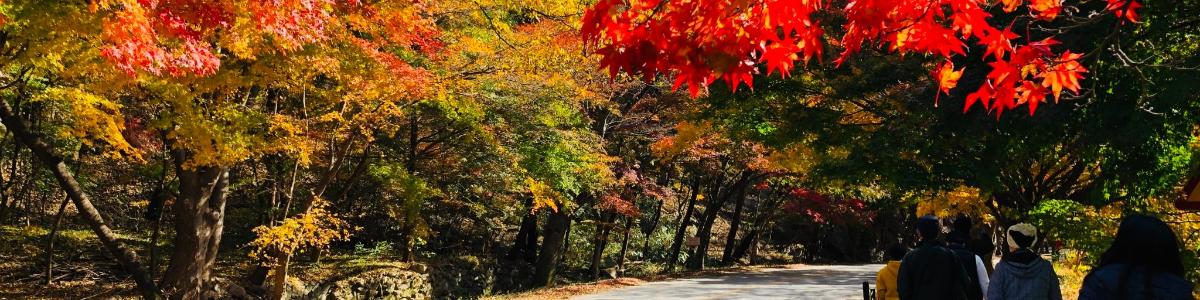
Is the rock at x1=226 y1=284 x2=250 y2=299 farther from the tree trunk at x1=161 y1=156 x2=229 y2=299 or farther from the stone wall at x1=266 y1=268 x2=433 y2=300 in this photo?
the tree trunk at x1=161 y1=156 x2=229 y2=299

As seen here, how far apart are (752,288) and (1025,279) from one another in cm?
1309

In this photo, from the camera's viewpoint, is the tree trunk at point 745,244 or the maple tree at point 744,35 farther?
the tree trunk at point 745,244

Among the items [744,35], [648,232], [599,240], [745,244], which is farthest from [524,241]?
[744,35]

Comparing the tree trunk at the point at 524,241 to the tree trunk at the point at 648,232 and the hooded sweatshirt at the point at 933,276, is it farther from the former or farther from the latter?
the hooded sweatshirt at the point at 933,276

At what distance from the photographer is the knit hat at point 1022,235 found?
14.1ft

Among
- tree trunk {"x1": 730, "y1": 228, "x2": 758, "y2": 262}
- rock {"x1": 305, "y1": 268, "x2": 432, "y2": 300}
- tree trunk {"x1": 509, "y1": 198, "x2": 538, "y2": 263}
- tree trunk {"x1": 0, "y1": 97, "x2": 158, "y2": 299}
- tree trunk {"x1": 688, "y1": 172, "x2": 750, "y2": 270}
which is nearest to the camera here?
tree trunk {"x1": 0, "y1": 97, "x2": 158, "y2": 299}

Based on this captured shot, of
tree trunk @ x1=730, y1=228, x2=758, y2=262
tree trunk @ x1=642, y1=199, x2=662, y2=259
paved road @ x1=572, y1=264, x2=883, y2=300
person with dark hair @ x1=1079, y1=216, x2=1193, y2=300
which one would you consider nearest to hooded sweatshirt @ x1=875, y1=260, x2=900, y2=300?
person with dark hair @ x1=1079, y1=216, x2=1193, y2=300

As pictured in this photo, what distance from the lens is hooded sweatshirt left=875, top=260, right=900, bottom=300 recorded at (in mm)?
5359

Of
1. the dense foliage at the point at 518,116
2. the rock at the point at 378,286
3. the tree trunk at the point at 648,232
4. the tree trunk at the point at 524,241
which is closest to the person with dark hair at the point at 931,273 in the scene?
the dense foliage at the point at 518,116

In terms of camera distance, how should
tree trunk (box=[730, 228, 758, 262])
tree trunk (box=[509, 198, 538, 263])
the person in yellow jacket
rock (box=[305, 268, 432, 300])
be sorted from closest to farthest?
1. the person in yellow jacket
2. rock (box=[305, 268, 432, 300])
3. tree trunk (box=[509, 198, 538, 263])
4. tree trunk (box=[730, 228, 758, 262])

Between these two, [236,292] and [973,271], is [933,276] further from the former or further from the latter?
[236,292]

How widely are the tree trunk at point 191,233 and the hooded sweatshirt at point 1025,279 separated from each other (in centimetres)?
1045

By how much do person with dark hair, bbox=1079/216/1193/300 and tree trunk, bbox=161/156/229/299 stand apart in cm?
1122

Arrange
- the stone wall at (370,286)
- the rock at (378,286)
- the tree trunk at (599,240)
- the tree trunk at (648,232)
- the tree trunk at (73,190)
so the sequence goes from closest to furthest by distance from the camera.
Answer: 1. the tree trunk at (73,190)
2. the stone wall at (370,286)
3. the rock at (378,286)
4. the tree trunk at (599,240)
5. the tree trunk at (648,232)
